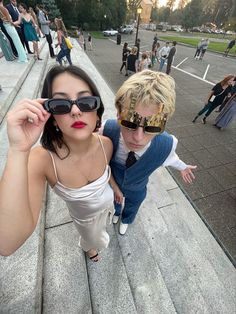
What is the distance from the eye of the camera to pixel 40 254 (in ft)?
6.35

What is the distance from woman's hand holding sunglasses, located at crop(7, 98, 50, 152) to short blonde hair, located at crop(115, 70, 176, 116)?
629mm

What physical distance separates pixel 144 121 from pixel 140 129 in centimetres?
7

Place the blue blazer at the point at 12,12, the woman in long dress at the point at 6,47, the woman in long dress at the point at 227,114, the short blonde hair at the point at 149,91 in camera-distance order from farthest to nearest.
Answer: the blue blazer at the point at 12,12
the woman in long dress at the point at 6,47
the woman in long dress at the point at 227,114
the short blonde hair at the point at 149,91

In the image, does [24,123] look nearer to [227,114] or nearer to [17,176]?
[17,176]

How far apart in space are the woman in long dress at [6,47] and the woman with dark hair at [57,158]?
19.7ft

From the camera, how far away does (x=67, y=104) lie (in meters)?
1.09

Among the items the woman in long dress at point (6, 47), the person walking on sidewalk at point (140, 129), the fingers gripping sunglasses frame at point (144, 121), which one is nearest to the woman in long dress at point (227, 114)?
the person walking on sidewalk at point (140, 129)

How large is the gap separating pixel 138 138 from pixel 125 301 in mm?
1730

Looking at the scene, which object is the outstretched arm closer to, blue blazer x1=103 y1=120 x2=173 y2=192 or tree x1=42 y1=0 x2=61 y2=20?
blue blazer x1=103 y1=120 x2=173 y2=192

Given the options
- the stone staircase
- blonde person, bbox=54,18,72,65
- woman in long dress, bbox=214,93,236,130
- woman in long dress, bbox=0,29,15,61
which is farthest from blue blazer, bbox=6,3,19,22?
woman in long dress, bbox=214,93,236,130

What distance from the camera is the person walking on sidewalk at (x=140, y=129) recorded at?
1.29 m

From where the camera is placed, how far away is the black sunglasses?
1.04m

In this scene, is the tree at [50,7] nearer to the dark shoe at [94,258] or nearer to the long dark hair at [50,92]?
the long dark hair at [50,92]

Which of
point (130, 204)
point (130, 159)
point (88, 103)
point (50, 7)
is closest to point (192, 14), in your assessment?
point (50, 7)
